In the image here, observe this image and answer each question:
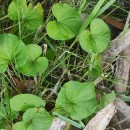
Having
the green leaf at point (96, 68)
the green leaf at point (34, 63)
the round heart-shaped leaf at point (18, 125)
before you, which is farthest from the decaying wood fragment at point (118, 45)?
the round heart-shaped leaf at point (18, 125)

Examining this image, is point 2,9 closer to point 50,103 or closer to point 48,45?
point 48,45

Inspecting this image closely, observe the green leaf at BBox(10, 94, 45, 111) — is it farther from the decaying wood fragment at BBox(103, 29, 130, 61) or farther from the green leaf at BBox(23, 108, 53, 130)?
the decaying wood fragment at BBox(103, 29, 130, 61)

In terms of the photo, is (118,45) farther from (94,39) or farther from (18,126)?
(18,126)

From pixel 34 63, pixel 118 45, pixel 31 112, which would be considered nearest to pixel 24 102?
pixel 31 112

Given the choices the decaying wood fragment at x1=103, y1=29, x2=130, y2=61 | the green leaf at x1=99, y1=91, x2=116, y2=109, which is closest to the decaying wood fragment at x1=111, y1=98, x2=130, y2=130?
the green leaf at x1=99, y1=91, x2=116, y2=109

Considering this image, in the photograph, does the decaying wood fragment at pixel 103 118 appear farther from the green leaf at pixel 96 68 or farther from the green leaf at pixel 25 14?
the green leaf at pixel 25 14

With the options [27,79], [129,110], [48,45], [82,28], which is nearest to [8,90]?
[27,79]
